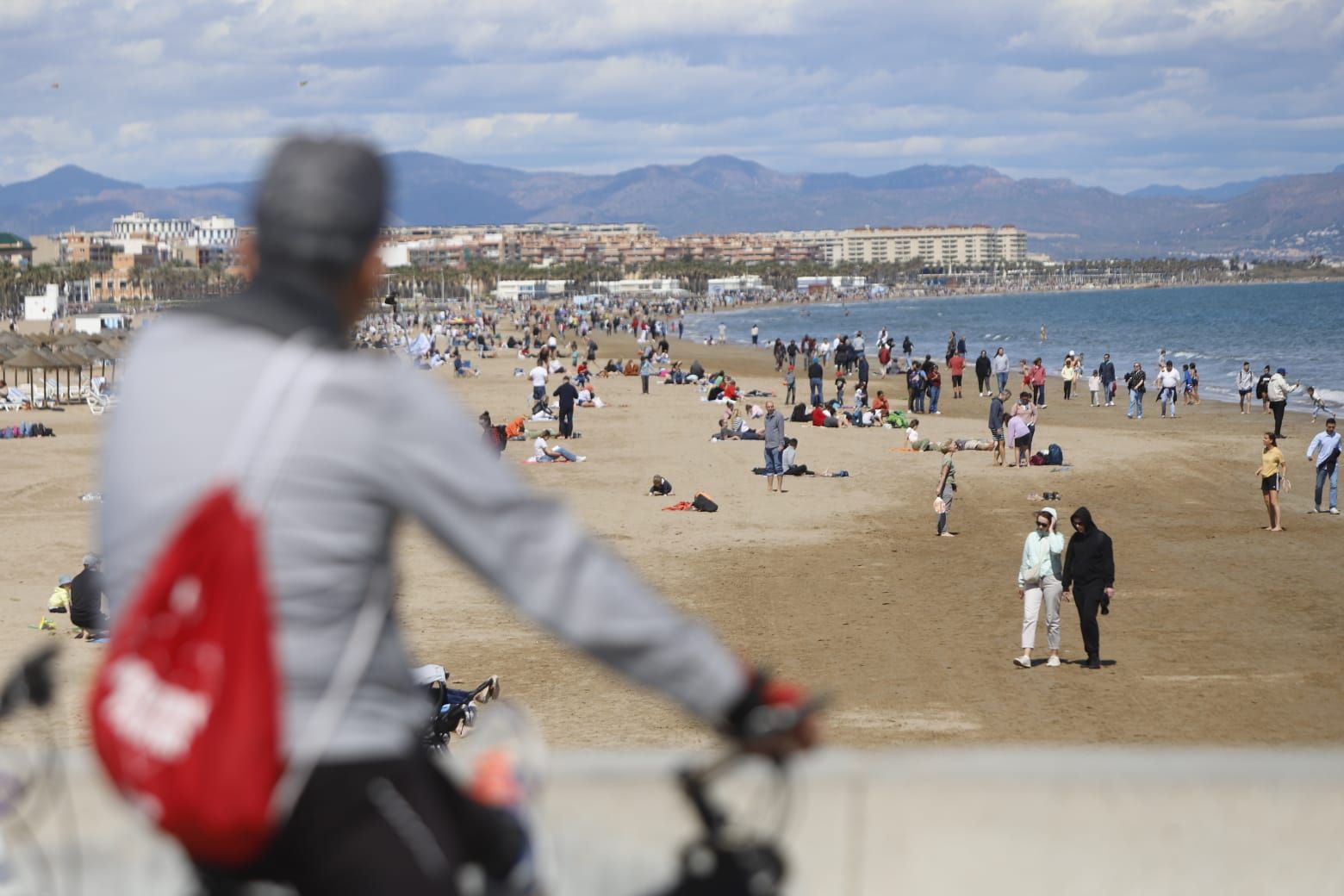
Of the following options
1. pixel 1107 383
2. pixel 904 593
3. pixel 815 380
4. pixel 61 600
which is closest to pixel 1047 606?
pixel 904 593

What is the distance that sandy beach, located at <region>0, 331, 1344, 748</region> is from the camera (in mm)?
11656

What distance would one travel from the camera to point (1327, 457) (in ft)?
69.7

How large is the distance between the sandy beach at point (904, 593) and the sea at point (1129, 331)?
69.8ft

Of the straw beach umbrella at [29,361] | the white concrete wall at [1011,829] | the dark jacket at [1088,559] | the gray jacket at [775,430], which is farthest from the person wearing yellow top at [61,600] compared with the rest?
the straw beach umbrella at [29,361]

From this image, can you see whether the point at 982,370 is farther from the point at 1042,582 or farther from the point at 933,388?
the point at 1042,582

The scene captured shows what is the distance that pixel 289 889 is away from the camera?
1704 millimetres

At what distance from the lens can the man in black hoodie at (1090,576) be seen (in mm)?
13047

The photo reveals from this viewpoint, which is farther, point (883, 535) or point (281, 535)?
point (883, 535)

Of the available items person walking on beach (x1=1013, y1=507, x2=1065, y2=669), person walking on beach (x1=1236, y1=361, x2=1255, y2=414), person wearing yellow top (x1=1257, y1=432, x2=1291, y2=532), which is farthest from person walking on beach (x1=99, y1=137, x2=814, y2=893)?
person walking on beach (x1=1236, y1=361, x2=1255, y2=414)

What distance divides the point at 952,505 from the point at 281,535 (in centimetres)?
2138

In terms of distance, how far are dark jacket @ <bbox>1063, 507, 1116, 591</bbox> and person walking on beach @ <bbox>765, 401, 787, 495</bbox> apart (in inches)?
422

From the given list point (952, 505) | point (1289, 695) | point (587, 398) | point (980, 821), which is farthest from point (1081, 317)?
point (980, 821)

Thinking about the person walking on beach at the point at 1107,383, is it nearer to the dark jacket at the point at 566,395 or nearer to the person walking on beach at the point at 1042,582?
the dark jacket at the point at 566,395

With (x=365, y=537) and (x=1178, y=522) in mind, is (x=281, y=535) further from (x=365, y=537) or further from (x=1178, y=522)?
(x=1178, y=522)
